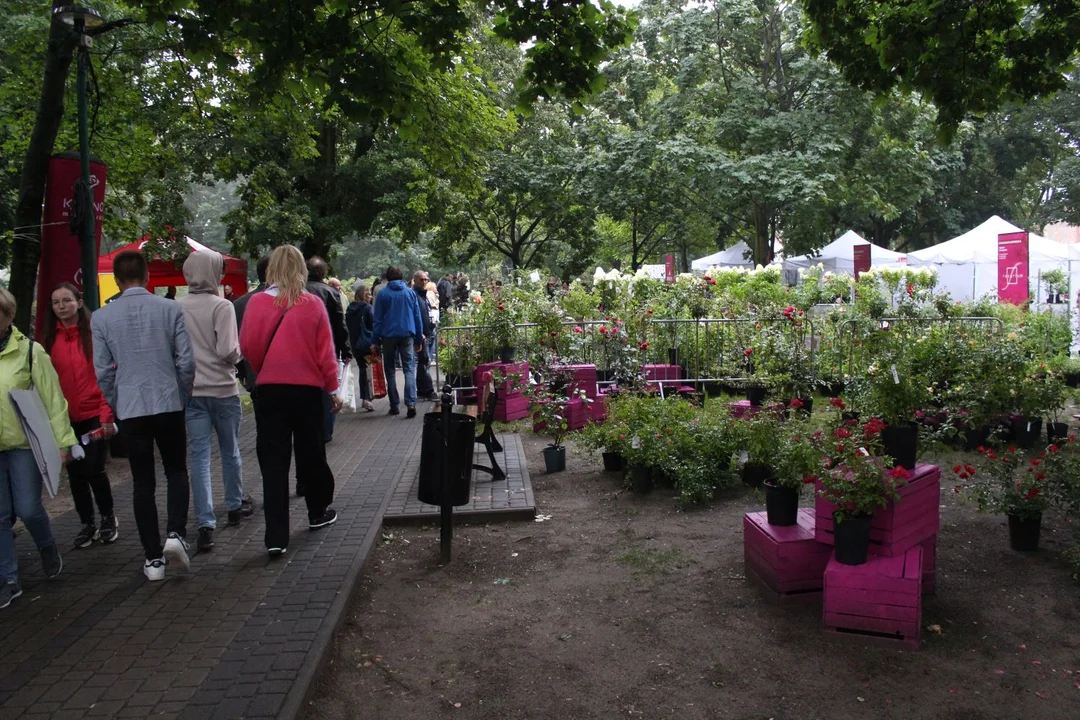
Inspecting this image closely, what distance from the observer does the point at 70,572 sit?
561 cm

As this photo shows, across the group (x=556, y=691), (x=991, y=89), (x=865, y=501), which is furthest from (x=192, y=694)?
(x=991, y=89)

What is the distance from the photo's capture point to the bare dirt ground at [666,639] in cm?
395

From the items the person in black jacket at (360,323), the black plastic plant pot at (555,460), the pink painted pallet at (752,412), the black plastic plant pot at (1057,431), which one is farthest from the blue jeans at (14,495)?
the black plastic plant pot at (1057,431)

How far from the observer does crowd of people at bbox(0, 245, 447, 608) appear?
5.14 metres

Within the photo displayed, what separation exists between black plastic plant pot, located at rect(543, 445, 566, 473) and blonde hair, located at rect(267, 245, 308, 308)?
3.59 meters

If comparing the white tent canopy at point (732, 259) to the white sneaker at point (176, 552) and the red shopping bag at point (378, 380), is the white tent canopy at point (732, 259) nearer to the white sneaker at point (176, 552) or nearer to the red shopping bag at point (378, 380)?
the red shopping bag at point (378, 380)

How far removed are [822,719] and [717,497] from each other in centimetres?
364

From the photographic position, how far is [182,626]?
15.2 feet

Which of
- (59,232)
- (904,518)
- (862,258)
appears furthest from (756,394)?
(862,258)

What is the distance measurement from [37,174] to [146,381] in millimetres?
5133

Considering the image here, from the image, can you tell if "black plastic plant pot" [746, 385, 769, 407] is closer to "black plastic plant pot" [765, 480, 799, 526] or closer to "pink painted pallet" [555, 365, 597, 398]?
"pink painted pallet" [555, 365, 597, 398]

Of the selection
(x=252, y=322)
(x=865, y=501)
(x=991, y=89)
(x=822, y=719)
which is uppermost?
(x=991, y=89)

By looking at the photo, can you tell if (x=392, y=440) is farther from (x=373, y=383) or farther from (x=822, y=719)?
(x=822, y=719)

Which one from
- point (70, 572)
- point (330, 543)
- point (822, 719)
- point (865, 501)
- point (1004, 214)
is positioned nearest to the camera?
point (822, 719)
